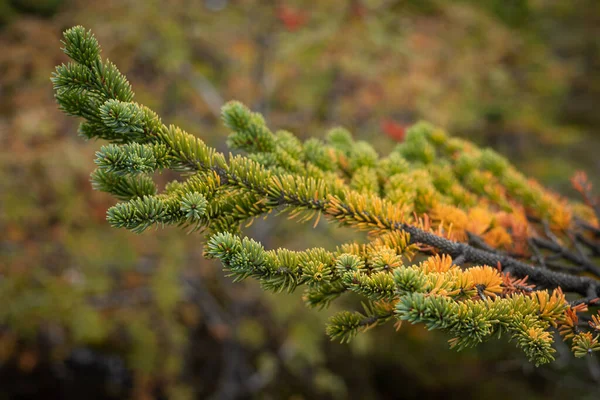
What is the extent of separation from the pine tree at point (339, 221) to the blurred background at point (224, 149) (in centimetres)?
197

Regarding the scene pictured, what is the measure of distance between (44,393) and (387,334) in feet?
18.0

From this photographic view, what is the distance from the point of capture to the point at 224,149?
5.71 metres

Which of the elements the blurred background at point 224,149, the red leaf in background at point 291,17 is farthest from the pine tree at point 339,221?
the red leaf in background at point 291,17

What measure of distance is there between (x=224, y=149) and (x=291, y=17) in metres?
2.00

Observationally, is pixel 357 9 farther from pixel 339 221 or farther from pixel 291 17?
pixel 339 221

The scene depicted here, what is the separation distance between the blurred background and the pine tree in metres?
1.97

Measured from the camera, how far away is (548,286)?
39.4 inches

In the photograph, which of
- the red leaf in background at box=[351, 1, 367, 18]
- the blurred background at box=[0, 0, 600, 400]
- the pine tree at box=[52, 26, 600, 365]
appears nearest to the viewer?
the pine tree at box=[52, 26, 600, 365]

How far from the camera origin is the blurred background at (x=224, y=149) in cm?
404

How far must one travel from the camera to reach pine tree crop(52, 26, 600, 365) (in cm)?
76

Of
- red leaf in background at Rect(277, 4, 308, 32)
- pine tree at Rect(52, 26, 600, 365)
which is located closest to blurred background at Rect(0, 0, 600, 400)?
red leaf in background at Rect(277, 4, 308, 32)

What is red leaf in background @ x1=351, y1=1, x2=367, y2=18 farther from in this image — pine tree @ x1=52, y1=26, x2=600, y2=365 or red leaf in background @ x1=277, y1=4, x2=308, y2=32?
pine tree @ x1=52, y1=26, x2=600, y2=365

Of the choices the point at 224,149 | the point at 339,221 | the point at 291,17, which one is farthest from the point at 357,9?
the point at 339,221

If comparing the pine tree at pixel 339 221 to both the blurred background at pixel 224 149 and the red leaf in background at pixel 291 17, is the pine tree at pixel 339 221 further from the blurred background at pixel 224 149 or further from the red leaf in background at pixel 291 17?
the red leaf in background at pixel 291 17
